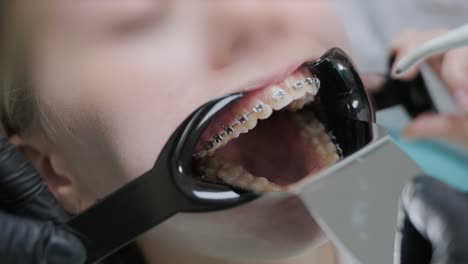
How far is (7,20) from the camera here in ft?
1.99

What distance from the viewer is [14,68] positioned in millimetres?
610

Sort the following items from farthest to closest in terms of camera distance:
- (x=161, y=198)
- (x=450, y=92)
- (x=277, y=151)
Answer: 1. (x=450, y=92)
2. (x=277, y=151)
3. (x=161, y=198)

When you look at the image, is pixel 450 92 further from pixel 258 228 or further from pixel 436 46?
pixel 258 228

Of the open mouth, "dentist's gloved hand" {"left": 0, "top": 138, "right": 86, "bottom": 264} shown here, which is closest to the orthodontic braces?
the open mouth

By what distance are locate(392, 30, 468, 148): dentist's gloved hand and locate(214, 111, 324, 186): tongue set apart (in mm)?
297

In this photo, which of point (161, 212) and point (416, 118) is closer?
point (161, 212)

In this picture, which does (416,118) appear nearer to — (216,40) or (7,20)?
(216,40)

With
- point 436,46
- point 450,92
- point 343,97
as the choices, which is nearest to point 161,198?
point 343,97

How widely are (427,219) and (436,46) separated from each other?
251mm

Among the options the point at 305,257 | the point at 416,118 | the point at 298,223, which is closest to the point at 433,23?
the point at 416,118

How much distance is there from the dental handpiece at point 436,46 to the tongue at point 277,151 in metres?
0.19

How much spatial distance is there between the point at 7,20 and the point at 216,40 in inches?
8.5

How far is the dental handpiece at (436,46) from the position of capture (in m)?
0.63

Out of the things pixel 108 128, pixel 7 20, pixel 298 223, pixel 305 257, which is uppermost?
pixel 7 20
